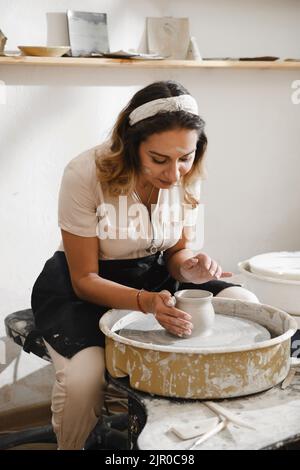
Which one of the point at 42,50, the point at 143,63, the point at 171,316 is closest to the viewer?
the point at 171,316

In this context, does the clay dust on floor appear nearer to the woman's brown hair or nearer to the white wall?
the white wall

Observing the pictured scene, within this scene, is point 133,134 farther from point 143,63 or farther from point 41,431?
point 41,431

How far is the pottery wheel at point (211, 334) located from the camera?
1.54m

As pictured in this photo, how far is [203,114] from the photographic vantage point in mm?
2764

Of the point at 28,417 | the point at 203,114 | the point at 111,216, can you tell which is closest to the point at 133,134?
the point at 111,216

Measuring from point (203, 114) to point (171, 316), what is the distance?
1.43 meters

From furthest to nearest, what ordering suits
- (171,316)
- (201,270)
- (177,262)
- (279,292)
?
(279,292) < (177,262) < (201,270) < (171,316)

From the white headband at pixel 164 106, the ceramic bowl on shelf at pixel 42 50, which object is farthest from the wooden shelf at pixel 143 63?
the white headband at pixel 164 106

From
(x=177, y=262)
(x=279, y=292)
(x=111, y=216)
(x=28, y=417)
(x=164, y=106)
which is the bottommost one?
(x=28, y=417)

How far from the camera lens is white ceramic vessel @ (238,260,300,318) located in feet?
6.84

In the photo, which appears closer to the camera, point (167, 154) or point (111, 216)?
point (167, 154)

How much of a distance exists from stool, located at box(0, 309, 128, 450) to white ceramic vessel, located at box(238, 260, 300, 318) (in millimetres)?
685

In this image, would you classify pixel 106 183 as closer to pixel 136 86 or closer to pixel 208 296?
pixel 208 296

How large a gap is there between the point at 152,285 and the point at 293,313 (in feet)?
1.61
